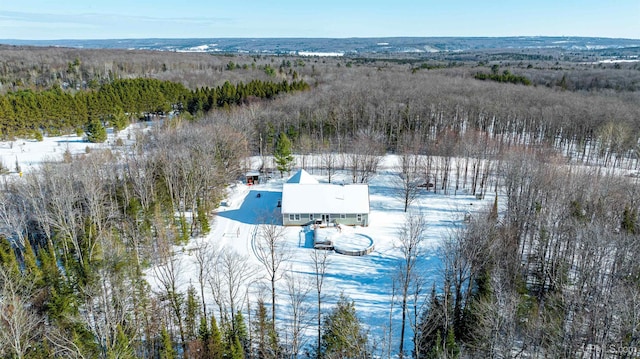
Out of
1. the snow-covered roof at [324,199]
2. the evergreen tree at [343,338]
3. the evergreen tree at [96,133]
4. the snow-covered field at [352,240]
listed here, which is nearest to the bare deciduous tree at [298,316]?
the snow-covered field at [352,240]

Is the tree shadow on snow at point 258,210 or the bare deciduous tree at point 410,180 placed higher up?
the bare deciduous tree at point 410,180

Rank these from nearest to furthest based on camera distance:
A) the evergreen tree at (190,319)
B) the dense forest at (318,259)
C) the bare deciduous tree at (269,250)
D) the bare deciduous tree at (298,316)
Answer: the dense forest at (318,259)
the bare deciduous tree at (298,316)
the evergreen tree at (190,319)
the bare deciduous tree at (269,250)

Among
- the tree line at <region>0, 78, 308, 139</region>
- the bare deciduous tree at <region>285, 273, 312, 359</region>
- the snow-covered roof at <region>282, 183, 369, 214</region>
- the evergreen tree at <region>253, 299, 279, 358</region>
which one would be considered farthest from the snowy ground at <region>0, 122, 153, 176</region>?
the evergreen tree at <region>253, 299, 279, 358</region>

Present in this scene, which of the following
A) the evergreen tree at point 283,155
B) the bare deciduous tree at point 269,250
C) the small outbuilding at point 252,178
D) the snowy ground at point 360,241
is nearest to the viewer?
the snowy ground at point 360,241

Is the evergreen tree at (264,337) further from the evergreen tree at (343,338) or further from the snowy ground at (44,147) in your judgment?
the snowy ground at (44,147)

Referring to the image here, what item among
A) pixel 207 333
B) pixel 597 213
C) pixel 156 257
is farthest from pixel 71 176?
pixel 597 213

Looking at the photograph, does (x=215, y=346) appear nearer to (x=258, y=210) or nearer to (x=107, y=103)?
(x=258, y=210)
